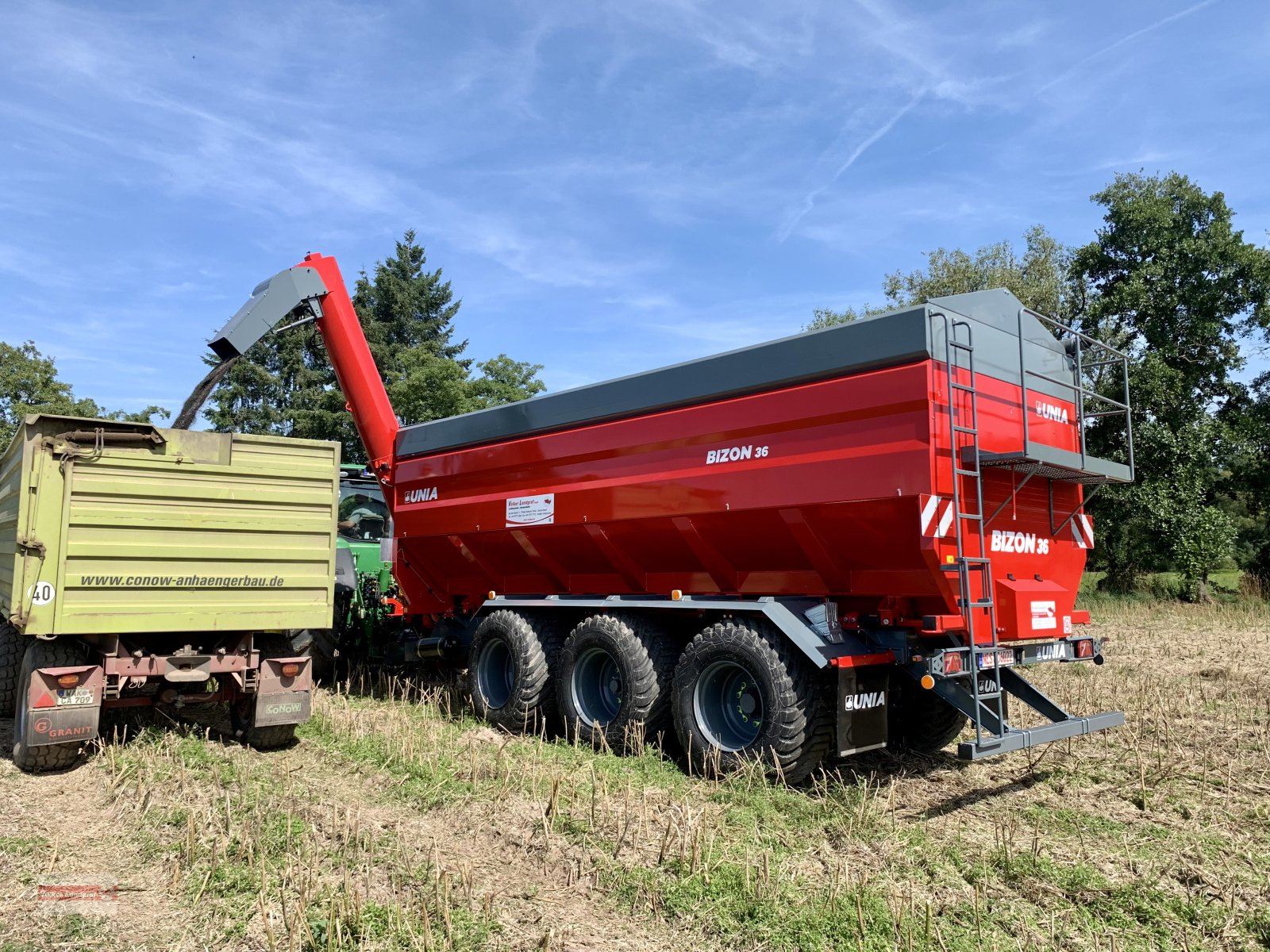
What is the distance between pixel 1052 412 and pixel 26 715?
24.1ft

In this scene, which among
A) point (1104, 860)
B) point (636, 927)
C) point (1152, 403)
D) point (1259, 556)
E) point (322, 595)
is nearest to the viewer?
point (636, 927)

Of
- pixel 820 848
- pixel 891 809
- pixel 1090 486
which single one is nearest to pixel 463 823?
pixel 820 848

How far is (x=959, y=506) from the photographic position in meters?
5.57

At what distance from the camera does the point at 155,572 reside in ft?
A: 20.9

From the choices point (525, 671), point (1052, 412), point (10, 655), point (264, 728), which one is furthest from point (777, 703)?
point (10, 655)

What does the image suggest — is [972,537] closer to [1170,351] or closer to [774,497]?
[774,497]

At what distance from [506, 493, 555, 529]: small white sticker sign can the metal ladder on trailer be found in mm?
3438

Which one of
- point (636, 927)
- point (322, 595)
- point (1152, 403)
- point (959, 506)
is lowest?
point (636, 927)

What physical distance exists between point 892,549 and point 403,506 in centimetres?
560

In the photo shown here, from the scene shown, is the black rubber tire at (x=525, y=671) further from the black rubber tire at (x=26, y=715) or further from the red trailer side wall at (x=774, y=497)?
the black rubber tire at (x=26, y=715)

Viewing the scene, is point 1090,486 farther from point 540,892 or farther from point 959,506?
point 540,892

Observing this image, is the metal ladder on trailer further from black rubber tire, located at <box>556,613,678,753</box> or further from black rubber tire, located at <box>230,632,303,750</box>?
black rubber tire, located at <box>230,632,303,750</box>

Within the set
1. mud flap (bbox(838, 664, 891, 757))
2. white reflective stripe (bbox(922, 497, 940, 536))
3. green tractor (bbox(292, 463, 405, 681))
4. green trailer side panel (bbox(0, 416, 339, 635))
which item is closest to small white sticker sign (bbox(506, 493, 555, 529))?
green trailer side panel (bbox(0, 416, 339, 635))

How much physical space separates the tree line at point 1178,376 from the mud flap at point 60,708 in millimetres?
14907
